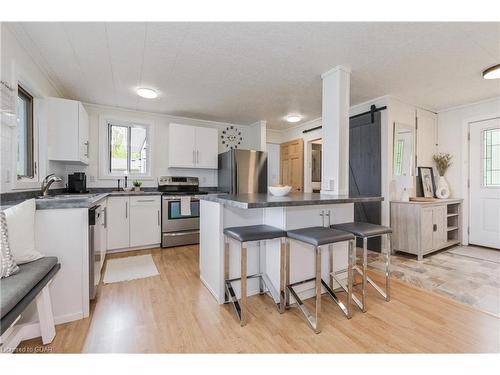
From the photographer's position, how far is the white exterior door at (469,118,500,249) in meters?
3.66

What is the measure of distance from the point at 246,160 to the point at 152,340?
3.33 m

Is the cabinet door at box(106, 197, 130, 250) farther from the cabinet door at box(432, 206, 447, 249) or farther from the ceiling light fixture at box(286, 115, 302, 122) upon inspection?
the cabinet door at box(432, 206, 447, 249)

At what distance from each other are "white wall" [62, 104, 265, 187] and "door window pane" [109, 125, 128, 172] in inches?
8.0

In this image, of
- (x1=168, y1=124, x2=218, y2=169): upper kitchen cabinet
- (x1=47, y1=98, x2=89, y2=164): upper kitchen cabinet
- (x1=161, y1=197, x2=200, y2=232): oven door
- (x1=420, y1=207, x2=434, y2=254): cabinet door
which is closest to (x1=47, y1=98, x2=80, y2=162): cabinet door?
(x1=47, y1=98, x2=89, y2=164): upper kitchen cabinet

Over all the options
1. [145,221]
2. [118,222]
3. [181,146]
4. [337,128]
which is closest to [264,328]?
[337,128]

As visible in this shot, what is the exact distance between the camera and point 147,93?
3316 mm

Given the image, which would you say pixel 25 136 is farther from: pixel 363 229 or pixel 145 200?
pixel 363 229

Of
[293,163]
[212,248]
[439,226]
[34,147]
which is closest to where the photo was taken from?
[212,248]

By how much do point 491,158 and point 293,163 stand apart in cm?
332

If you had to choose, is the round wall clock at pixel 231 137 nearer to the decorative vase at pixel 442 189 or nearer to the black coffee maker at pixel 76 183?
the black coffee maker at pixel 76 183

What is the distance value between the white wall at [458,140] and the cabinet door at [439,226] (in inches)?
25.7

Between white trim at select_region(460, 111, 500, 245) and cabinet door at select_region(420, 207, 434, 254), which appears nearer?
cabinet door at select_region(420, 207, 434, 254)

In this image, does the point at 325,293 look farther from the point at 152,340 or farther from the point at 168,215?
the point at 168,215
